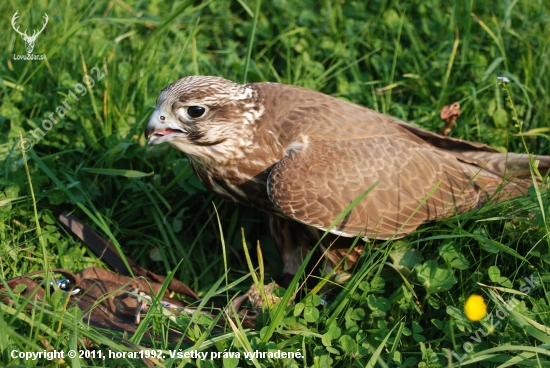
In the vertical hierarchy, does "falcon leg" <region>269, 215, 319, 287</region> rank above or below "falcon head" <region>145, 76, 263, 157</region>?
below

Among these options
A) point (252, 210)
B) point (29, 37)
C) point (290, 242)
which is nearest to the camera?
point (290, 242)

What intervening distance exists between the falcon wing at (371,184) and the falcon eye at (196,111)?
0.59 metres

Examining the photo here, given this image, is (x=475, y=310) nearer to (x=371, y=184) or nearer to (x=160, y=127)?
(x=371, y=184)

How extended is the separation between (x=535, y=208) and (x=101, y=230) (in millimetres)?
2900

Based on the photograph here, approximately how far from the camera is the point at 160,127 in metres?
3.83

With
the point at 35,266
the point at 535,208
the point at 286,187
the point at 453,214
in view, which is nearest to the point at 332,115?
the point at 286,187

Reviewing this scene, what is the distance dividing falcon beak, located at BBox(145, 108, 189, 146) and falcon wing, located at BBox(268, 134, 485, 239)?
0.69 m

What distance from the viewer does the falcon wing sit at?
3736mm

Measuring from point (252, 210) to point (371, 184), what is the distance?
46.6 inches

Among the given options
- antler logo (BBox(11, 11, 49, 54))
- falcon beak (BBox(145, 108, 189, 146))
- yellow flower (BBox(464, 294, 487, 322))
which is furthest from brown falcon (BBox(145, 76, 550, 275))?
antler logo (BBox(11, 11, 49, 54))

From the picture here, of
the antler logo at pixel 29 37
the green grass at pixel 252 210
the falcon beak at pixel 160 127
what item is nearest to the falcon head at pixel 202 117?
the falcon beak at pixel 160 127

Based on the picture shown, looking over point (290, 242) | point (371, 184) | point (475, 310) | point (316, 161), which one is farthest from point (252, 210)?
point (475, 310)

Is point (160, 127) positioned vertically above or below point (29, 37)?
below

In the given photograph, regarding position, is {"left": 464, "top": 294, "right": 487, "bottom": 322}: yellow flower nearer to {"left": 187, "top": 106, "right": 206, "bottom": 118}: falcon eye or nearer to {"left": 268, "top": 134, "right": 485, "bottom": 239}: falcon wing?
{"left": 268, "top": 134, "right": 485, "bottom": 239}: falcon wing
